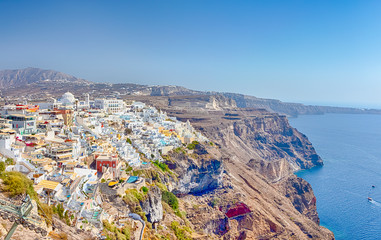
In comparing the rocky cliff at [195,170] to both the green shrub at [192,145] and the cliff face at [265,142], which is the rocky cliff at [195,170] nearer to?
the green shrub at [192,145]

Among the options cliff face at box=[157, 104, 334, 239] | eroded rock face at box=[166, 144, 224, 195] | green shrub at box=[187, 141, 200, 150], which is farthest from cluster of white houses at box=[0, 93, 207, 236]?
cliff face at box=[157, 104, 334, 239]

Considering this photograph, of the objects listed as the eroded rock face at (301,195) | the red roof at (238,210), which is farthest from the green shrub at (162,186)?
the eroded rock face at (301,195)

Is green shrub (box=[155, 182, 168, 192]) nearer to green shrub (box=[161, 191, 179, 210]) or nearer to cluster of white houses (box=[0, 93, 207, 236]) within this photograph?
green shrub (box=[161, 191, 179, 210])

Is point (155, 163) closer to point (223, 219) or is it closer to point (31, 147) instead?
point (223, 219)

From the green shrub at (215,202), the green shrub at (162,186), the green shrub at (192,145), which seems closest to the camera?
the green shrub at (162,186)

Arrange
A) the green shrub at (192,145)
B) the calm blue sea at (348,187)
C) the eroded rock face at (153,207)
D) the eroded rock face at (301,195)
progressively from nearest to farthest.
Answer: the eroded rock face at (153,207) → the calm blue sea at (348,187) → the green shrub at (192,145) → the eroded rock face at (301,195)

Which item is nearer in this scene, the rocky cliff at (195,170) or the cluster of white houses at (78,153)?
the cluster of white houses at (78,153)

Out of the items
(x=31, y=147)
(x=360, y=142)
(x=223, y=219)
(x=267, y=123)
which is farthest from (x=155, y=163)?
(x=360, y=142)

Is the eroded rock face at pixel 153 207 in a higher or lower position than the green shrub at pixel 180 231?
higher
